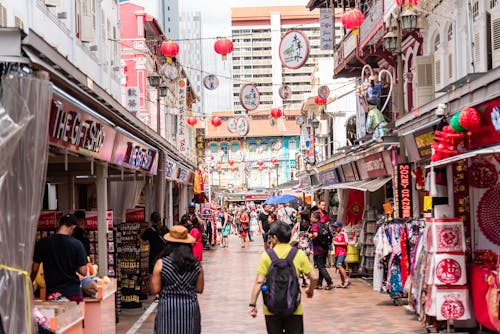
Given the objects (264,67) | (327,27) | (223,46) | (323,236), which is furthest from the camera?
(264,67)

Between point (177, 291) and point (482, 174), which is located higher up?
point (482, 174)

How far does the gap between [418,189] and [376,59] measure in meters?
12.3

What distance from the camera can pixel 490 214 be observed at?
38.7 feet

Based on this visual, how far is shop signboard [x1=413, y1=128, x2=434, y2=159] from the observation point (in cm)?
1473

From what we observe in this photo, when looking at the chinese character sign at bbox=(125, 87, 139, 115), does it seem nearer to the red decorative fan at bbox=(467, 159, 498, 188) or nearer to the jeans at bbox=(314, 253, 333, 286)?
the jeans at bbox=(314, 253, 333, 286)

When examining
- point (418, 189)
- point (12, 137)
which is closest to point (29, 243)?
point (12, 137)

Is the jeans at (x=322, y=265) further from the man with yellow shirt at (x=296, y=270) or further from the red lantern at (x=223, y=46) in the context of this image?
the man with yellow shirt at (x=296, y=270)

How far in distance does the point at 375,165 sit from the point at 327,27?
465 inches

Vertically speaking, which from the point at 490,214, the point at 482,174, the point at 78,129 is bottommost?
the point at 490,214

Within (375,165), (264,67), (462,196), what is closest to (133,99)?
(375,165)

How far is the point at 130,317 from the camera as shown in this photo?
1524 centimetres

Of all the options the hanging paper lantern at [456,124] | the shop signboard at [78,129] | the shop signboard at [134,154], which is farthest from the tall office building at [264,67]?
the hanging paper lantern at [456,124]

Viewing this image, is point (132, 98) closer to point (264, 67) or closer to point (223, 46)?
point (223, 46)

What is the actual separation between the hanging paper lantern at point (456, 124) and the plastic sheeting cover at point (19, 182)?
242 inches
